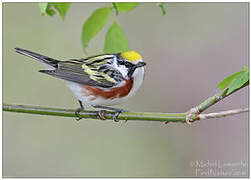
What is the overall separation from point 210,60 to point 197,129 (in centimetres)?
132

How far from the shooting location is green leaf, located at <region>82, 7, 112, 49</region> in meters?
2.94

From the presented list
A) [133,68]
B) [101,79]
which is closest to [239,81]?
[133,68]

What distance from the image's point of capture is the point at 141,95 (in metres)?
7.15

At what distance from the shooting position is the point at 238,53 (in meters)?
7.15

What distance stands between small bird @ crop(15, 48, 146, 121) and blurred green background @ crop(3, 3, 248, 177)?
2704mm

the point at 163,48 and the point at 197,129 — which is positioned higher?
the point at 163,48

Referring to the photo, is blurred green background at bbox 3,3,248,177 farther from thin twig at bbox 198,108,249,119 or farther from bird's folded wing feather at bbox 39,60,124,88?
thin twig at bbox 198,108,249,119

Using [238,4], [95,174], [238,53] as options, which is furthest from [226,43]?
[95,174]

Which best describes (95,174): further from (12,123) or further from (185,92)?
(185,92)

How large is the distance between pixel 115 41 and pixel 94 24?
22 centimetres

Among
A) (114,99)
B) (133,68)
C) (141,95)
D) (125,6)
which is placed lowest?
(114,99)

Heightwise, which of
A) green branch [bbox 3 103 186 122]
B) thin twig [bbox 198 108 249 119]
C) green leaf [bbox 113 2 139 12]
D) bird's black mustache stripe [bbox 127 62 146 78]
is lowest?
thin twig [bbox 198 108 249 119]

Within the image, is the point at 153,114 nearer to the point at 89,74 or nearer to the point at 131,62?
the point at 131,62

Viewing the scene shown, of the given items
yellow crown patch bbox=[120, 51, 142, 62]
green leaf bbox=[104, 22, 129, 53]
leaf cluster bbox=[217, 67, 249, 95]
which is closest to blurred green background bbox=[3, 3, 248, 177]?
yellow crown patch bbox=[120, 51, 142, 62]
